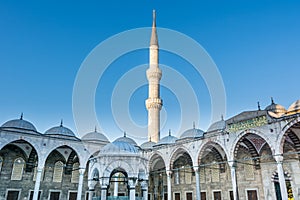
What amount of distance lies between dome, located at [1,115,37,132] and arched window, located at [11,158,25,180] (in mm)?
2454

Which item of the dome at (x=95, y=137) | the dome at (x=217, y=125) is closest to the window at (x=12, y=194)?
the dome at (x=95, y=137)

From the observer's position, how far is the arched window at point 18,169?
706 inches

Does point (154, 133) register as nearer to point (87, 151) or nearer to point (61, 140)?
point (87, 151)

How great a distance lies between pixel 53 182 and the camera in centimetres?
1942

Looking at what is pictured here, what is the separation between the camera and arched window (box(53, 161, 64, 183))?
19703mm

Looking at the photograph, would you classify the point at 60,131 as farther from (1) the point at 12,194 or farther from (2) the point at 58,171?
(1) the point at 12,194

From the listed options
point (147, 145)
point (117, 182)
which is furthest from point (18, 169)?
point (147, 145)

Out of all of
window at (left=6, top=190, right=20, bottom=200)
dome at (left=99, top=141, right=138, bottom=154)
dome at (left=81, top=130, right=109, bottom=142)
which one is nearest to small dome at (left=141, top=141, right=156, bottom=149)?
dome at (left=81, top=130, right=109, bottom=142)

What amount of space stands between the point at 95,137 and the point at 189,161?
871cm

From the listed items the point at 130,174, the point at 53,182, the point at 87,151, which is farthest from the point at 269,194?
the point at 53,182

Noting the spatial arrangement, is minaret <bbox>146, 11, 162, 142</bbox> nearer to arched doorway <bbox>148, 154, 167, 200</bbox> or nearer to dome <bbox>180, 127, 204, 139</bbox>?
arched doorway <bbox>148, 154, 167, 200</bbox>

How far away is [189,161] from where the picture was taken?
21.2 metres

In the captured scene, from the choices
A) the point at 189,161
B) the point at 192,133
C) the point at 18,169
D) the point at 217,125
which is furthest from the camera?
the point at 192,133

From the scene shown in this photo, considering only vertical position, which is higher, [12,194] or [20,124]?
[20,124]
